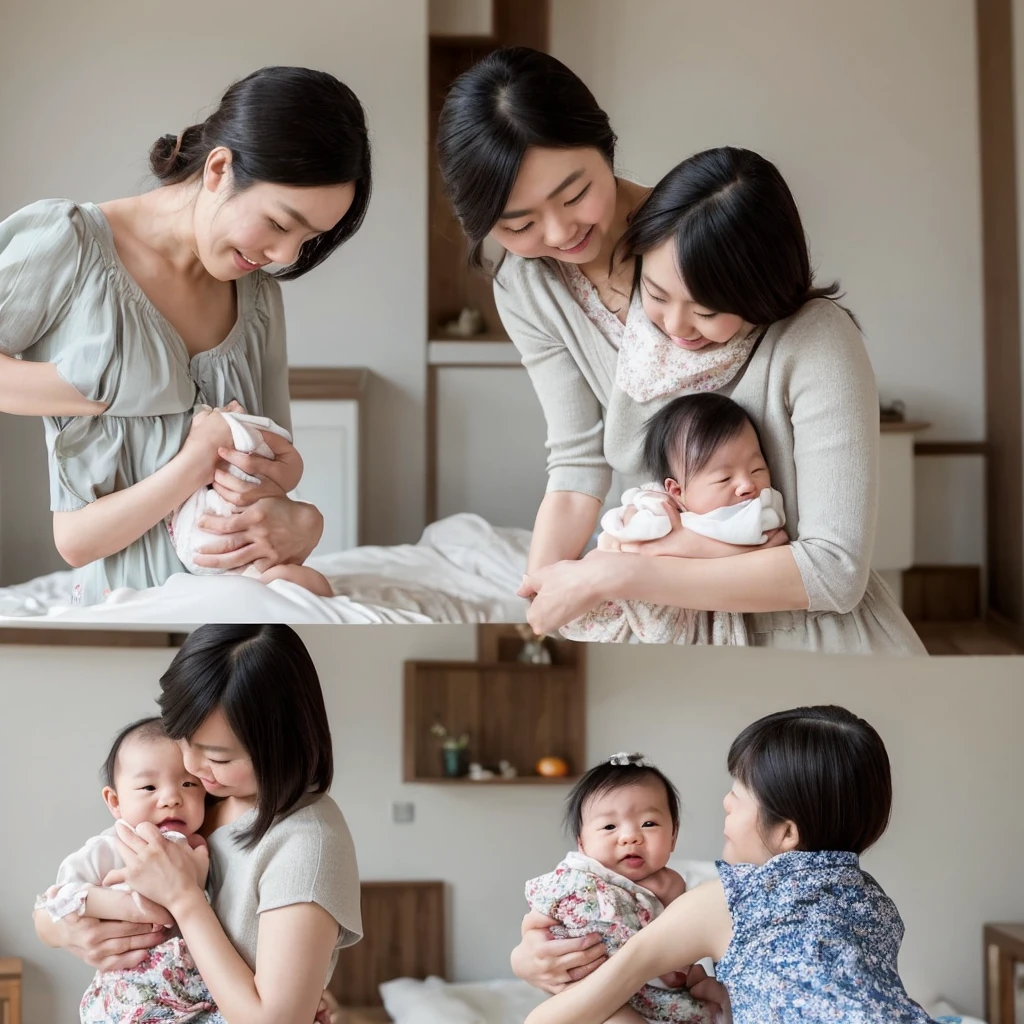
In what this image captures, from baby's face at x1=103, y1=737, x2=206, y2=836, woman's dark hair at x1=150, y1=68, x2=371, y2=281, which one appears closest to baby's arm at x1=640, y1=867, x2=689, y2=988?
baby's face at x1=103, y1=737, x2=206, y2=836

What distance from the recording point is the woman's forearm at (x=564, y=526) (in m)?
1.01

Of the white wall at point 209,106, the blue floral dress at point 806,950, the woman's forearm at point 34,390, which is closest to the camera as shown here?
the blue floral dress at point 806,950

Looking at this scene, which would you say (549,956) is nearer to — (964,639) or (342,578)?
(342,578)

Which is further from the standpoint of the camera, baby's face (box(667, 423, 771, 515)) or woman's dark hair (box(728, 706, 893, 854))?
baby's face (box(667, 423, 771, 515))

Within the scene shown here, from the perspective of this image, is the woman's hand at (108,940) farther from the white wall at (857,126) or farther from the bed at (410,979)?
the white wall at (857,126)

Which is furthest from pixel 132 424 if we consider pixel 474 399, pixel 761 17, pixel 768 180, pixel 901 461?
pixel 901 461

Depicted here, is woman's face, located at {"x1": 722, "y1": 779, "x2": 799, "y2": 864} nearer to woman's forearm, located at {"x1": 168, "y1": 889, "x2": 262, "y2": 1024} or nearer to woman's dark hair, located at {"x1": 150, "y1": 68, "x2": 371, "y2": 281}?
woman's forearm, located at {"x1": 168, "y1": 889, "x2": 262, "y2": 1024}

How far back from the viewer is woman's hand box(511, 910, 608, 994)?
0.61m

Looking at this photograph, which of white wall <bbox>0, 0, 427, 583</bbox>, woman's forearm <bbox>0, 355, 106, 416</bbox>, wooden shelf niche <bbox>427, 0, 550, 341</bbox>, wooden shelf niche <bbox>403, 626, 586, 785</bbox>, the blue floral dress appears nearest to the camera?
the blue floral dress

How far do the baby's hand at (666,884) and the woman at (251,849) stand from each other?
171 millimetres

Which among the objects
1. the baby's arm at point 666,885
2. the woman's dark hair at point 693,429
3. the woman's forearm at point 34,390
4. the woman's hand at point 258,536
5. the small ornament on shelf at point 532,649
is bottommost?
the baby's arm at point 666,885

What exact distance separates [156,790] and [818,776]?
37 cm

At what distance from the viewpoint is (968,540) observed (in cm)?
175

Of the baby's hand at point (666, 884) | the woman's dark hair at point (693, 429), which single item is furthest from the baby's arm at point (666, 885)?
the woman's dark hair at point (693, 429)
